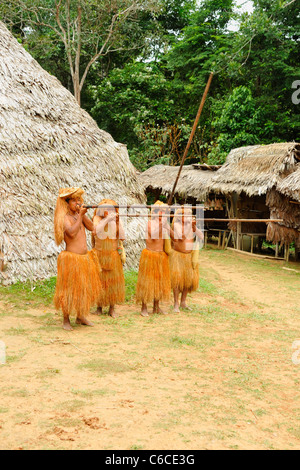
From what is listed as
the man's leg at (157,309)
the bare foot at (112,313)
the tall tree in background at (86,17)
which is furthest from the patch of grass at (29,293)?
the tall tree in background at (86,17)

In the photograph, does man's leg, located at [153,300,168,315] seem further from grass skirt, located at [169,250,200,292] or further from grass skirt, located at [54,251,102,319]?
grass skirt, located at [54,251,102,319]

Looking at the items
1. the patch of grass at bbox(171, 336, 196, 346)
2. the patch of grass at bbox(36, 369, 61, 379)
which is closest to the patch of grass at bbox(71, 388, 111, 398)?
the patch of grass at bbox(36, 369, 61, 379)

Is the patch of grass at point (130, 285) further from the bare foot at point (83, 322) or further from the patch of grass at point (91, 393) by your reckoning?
the patch of grass at point (91, 393)

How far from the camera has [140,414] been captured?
323 cm

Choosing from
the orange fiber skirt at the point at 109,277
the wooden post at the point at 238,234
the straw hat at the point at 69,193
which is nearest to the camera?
the straw hat at the point at 69,193

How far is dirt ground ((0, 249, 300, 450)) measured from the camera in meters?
2.96

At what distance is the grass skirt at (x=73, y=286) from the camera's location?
508 centimetres

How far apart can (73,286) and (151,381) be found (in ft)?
5.29

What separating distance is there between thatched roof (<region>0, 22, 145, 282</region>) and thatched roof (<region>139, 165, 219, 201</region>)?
4836 mm

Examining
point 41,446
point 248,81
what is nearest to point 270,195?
point 248,81

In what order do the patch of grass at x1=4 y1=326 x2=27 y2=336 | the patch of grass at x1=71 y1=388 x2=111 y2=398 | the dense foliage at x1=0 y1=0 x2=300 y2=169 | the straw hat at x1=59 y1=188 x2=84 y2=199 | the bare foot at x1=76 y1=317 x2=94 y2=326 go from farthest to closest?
the dense foliage at x1=0 y1=0 x2=300 y2=169 → the bare foot at x1=76 y1=317 x2=94 y2=326 → the straw hat at x1=59 y1=188 x2=84 y2=199 → the patch of grass at x1=4 y1=326 x2=27 y2=336 → the patch of grass at x1=71 y1=388 x2=111 y2=398

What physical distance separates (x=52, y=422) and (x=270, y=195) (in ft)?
30.2

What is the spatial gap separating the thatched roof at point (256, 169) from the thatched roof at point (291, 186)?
13.9 inches
